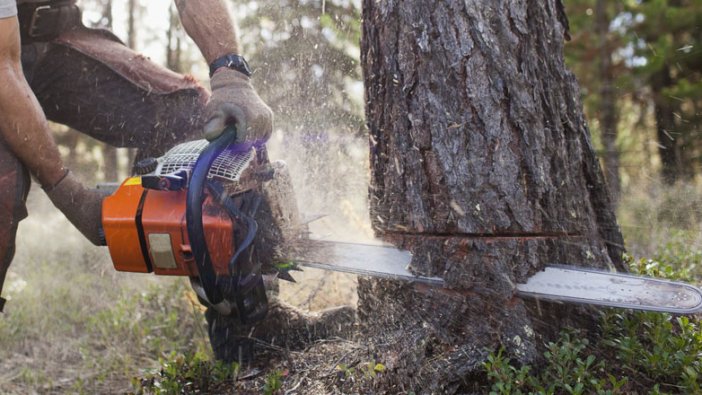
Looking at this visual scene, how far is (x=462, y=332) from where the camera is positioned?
1823mm

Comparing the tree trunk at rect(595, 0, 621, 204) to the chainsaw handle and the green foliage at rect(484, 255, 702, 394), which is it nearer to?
the green foliage at rect(484, 255, 702, 394)

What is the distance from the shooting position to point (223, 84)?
91.9 inches

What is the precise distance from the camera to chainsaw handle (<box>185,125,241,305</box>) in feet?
6.44

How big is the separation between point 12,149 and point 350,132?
2293 millimetres

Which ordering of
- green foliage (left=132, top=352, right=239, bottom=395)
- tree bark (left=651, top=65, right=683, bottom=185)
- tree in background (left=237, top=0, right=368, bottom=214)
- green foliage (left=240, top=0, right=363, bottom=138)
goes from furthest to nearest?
tree bark (left=651, top=65, right=683, bottom=185) → green foliage (left=240, top=0, right=363, bottom=138) → tree in background (left=237, top=0, right=368, bottom=214) → green foliage (left=132, top=352, right=239, bottom=395)

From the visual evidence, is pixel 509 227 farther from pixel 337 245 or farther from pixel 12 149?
pixel 12 149

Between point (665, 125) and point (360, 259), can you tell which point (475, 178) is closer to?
point (360, 259)

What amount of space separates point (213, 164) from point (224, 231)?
248mm

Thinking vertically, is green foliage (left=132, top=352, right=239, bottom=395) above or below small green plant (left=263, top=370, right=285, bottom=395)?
below

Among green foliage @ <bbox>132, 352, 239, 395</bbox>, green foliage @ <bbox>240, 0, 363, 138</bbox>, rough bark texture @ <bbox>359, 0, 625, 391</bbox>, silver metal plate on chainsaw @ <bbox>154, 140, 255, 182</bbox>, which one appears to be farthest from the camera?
green foliage @ <bbox>240, 0, 363, 138</bbox>

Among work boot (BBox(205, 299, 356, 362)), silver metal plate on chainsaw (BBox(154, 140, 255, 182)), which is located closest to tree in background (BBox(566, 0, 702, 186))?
work boot (BBox(205, 299, 356, 362))

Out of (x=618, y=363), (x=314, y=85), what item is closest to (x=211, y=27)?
(x=314, y=85)

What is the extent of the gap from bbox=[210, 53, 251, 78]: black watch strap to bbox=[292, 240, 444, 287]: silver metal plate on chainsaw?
0.79m

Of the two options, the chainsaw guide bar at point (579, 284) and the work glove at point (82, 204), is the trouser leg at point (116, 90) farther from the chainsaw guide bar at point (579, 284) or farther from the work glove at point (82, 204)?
the chainsaw guide bar at point (579, 284)
